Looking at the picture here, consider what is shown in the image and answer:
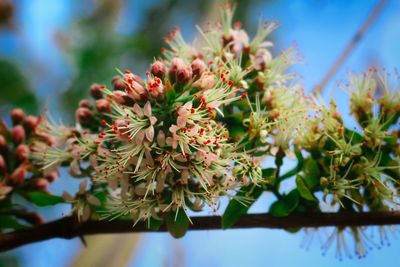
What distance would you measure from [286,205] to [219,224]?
0.57ft

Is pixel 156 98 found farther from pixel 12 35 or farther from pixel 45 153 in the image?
pixel 12 35

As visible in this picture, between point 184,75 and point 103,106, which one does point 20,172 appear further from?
point 184,75

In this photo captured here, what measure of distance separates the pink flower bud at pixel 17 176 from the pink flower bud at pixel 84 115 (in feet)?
0.71

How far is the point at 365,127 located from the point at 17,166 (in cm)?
97

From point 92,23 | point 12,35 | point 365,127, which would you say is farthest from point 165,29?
point 365,127

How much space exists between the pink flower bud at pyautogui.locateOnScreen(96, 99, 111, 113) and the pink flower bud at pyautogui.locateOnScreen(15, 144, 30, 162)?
278mm

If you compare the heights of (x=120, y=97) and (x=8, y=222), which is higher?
(x=120, y=97)

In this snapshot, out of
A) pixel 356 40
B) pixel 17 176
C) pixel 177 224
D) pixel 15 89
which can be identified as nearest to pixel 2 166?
pixel 17 176

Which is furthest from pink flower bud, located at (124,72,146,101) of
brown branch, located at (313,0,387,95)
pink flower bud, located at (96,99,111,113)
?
brown branch, located at (313,0,387,95)

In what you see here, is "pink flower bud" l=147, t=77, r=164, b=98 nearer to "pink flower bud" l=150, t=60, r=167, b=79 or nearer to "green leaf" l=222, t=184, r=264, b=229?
"pink flower bud" l=150, t=60, r=167, b=79

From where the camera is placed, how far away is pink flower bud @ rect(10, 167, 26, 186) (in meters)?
1.46

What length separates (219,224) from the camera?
1.28m

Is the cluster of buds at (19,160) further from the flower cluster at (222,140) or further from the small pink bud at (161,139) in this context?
the small pink bud at (161,139)

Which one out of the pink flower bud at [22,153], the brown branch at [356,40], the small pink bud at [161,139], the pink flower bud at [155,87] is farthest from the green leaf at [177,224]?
the brown branch at [356,40]
